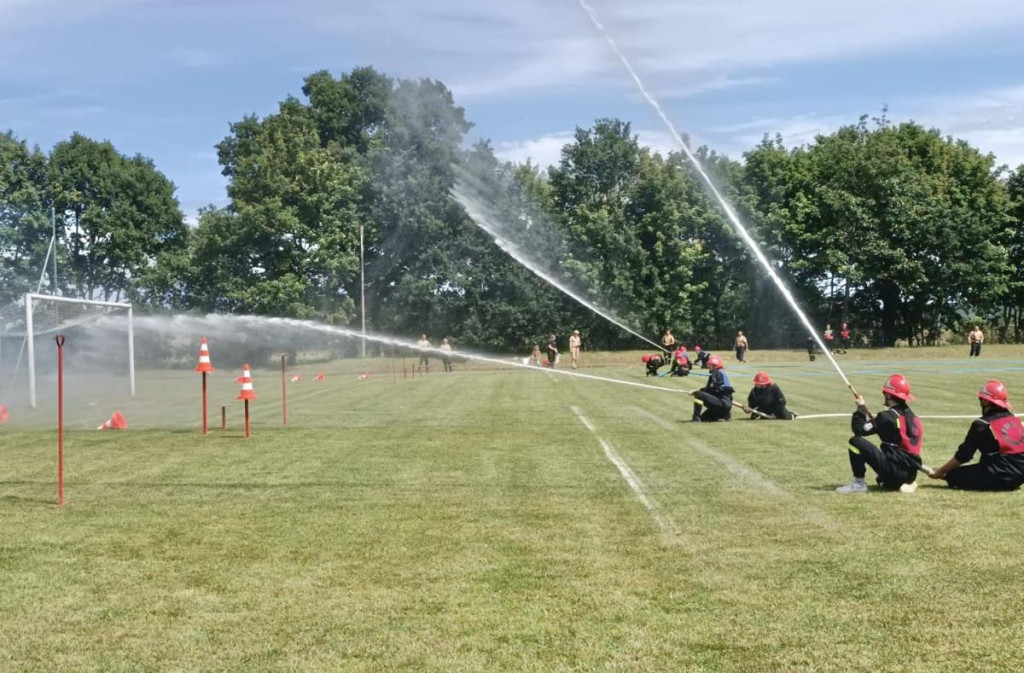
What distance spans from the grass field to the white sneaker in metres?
0.21

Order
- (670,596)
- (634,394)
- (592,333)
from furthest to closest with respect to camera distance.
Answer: (592,333) < (634,394) < (670,596)

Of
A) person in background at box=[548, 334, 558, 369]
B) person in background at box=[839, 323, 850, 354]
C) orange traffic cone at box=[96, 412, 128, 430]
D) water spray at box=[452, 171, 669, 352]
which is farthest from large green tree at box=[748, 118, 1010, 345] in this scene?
orange traffic cone at box=[96, 412, 128, 430]

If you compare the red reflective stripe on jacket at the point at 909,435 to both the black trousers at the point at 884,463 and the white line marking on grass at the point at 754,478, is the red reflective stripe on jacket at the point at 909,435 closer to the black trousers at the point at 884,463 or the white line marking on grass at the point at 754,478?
the black trousers at the point at 884,463

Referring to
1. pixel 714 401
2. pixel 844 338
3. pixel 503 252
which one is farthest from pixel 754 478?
pixel 844 338

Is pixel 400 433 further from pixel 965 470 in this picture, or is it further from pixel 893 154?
pixel 893 154

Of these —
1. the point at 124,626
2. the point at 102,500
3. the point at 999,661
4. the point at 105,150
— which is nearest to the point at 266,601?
the point at 124,626

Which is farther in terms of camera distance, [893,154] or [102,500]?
[893,154]

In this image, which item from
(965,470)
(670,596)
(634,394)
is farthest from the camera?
(634,394)

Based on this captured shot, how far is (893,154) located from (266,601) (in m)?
74.9

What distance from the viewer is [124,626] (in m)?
6.66

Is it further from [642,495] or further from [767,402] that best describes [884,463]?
[767,402]

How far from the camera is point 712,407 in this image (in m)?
20.3

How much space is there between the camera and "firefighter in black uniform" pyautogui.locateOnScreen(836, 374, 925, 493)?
36.8 feet

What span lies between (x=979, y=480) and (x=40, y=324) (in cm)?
4009
